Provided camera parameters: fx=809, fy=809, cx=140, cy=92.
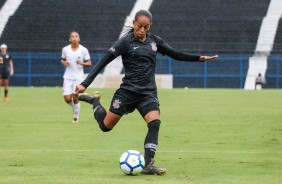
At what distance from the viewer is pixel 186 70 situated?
4981 cm

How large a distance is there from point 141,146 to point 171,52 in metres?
3.70

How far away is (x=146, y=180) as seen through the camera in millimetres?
9078

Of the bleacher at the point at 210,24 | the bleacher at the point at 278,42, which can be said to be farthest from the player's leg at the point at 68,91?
the bleacher at the point at 278,42

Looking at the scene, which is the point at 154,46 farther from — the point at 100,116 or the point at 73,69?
the point at 73,69

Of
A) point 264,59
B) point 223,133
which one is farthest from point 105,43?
point 223,133

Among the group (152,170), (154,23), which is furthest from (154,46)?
(154,23)

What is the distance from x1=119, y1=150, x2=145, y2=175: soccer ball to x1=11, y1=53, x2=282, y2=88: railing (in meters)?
39.6

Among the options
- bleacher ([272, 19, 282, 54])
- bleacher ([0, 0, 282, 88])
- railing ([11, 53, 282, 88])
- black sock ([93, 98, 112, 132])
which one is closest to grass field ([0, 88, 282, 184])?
black sock ([93, 98, 112, 132])

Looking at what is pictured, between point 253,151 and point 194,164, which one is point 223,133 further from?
point 194,164

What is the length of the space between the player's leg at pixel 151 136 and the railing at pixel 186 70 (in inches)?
1542

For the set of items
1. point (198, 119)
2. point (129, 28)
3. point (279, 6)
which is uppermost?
point (279, 6)

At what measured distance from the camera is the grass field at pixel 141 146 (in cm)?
949

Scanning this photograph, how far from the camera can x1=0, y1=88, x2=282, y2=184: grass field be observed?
9492mm

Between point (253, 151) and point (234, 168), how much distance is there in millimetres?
2562
